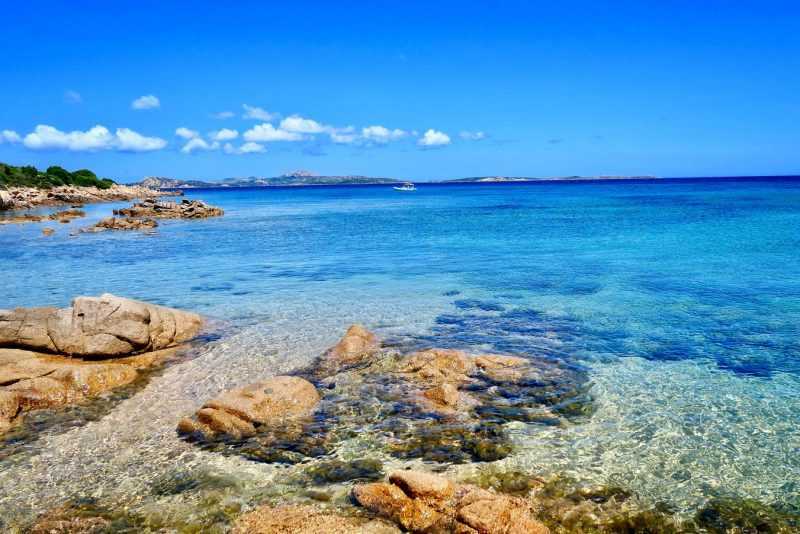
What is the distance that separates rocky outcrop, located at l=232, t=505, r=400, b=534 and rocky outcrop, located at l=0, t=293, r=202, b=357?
30.1 feet

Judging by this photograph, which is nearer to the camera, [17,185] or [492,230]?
[492,230]

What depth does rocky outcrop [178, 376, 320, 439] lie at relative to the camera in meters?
10.9

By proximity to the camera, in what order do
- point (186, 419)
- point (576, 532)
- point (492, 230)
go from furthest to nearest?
point (492, 230) → point (186, 419) → point (576, 532)

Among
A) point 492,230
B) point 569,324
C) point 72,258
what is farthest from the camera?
point 492,230

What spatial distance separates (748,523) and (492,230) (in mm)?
45330

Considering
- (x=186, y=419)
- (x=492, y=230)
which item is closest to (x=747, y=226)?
(x=492, y=230)

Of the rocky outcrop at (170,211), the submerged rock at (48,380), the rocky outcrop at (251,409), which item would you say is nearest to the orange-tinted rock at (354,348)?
the rocky outcrop at (251,409)

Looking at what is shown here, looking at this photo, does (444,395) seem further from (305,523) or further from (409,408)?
(305,523)

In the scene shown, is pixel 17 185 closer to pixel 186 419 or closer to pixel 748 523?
pixel 186 419

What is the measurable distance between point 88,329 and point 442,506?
11.7 m

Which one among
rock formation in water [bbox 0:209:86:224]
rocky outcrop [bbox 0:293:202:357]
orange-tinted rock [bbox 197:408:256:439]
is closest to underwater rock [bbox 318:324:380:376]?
orange-tinted rock [bbox 197:408:256:439]

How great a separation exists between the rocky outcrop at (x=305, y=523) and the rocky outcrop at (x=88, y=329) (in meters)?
9.19

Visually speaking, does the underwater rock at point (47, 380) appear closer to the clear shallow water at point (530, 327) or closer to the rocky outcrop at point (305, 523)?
the clear shallow water at point (530, 327)

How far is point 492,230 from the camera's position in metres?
52.6
